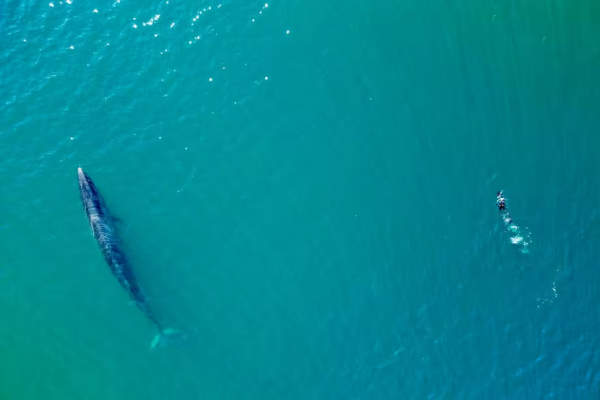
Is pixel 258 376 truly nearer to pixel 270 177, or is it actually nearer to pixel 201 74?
pixel 270 177

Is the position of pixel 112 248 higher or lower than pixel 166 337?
higher

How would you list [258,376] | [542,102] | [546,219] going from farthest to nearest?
1. [542,102]
2. [546,219]
3. [258,376]

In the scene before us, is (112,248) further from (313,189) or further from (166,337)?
(313,189)

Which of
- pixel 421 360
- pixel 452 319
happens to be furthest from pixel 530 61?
pixel 421 360

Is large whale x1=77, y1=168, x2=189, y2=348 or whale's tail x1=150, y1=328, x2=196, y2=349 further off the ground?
large whale x1=77, y1=168, x2=189, y2=348

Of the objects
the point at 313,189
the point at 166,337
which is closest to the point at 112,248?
the point at 166,337

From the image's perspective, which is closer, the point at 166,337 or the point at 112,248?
the point at 166,337
